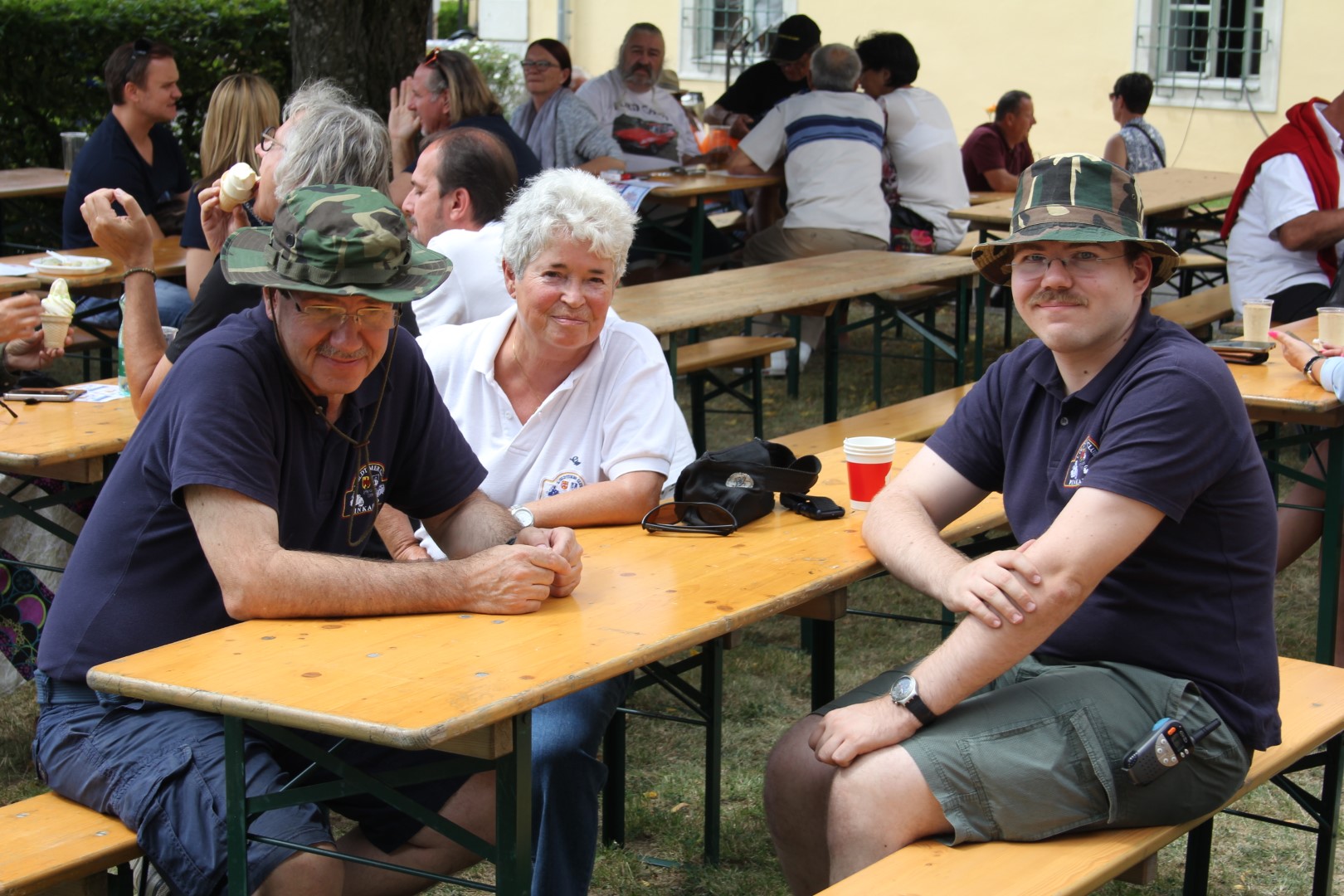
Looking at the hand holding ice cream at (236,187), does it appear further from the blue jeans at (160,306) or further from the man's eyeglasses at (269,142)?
the blue jeans at (160,306)

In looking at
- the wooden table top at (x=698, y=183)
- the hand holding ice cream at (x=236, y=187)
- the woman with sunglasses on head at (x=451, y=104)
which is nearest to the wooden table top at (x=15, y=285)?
the woman with sunglasses on head at (x=451, y=104)

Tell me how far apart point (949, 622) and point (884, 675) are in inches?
66.6

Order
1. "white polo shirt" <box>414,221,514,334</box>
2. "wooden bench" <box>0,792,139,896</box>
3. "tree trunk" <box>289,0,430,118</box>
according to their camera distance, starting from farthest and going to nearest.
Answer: "tree trunk" <box>289,0,430,118</box>, "white polo shirt" <box>414,221,514,334</box>, "wooden bench" <box>0,792,139,896</box>

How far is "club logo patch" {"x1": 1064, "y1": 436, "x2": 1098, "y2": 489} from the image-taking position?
96.3 inches

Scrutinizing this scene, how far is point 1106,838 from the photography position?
234cm

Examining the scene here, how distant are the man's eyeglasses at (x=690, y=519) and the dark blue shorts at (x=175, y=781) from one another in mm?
714

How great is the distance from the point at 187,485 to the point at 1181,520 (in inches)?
60.0

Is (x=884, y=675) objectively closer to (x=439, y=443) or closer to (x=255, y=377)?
(x=439, y=443)

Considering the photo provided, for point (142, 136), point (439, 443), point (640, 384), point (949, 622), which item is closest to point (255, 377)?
point (439, 443)

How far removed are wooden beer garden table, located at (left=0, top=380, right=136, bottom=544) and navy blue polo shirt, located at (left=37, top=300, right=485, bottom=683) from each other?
1.11 metres

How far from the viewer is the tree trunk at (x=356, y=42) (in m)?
7.42

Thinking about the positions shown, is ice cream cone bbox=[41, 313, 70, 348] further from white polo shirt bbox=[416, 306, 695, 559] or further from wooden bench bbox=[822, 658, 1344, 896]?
wooden bench bbox=[822, 658, 1344, 896]

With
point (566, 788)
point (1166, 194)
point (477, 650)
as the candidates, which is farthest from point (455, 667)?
point (1166, 194)

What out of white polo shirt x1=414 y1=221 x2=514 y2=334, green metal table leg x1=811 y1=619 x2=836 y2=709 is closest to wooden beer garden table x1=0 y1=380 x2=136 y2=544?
white polo shirt x1=414 y1=221 x2=514 y2=334
